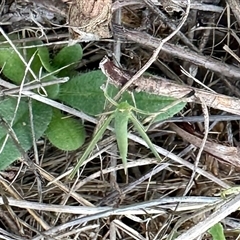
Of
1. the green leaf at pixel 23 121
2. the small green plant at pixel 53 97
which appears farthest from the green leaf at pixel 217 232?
the green leaf at pixel 23 121

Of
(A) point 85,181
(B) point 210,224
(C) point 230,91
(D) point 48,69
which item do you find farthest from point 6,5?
(B) point 210,224

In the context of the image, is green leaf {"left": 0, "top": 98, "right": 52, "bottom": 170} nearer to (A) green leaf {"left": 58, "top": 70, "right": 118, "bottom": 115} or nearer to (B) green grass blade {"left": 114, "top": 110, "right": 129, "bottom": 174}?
(A) green leaf {"left": 58, "top": 70, "right": 118, "bottom": 115}

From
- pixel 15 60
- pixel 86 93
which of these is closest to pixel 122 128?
pixel 86 93

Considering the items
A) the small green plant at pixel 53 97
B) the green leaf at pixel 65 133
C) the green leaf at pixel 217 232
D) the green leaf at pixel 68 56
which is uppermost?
the green leaf at pixel 68 56

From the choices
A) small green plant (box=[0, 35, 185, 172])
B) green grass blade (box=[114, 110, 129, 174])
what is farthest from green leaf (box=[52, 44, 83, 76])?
green grass blade (box=[114, 110, 129, 174])

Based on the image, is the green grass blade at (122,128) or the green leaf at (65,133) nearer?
A: the green grass blade at (122,128)

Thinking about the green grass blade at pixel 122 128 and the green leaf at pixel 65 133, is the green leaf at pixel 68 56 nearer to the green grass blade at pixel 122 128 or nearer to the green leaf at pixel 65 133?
the green leaf at pixel 65 133

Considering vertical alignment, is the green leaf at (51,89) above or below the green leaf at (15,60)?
below
